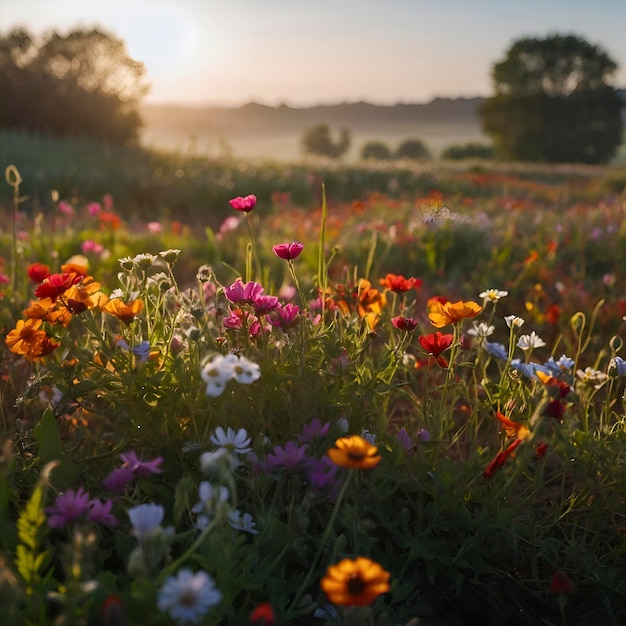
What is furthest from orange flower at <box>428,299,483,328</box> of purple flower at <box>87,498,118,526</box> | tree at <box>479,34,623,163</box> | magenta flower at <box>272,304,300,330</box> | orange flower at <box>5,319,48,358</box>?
tree at <box>479,34,623,163</box>

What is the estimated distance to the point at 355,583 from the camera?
1.12 metres

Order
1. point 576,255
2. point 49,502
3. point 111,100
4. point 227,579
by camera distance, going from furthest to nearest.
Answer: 1. point 111,100
2. point 576,255
3. point 49,502
4. point 227,579

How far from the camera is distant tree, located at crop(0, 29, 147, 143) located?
17.7 metres

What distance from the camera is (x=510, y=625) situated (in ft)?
5.68

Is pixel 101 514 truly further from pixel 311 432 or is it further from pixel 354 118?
pixel 354 118

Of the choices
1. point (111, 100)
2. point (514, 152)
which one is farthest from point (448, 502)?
point (514, 152)

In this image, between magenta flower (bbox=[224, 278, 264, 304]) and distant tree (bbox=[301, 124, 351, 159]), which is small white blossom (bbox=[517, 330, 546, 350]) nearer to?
magenta flower (bbox=[224, 278, 264, 304])

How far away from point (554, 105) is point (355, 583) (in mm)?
40587

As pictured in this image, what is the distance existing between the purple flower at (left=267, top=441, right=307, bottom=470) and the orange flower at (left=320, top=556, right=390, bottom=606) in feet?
1.92

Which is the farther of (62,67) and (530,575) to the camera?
(62,67)

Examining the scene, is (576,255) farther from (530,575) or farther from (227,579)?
(227,579)

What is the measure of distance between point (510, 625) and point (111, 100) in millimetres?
18293

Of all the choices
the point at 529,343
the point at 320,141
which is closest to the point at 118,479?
the point at 529,343

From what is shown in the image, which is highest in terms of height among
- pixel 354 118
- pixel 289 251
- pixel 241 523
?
pixel 354 118
